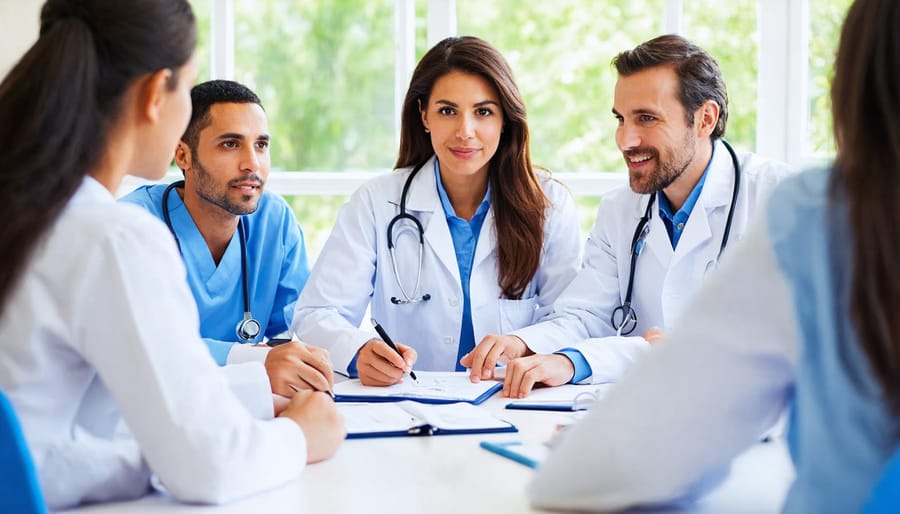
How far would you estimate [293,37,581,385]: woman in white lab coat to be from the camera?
2.33 metres

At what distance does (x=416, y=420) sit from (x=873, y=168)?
0.86 m

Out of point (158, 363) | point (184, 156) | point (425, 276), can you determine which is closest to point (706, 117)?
point (425, 276)

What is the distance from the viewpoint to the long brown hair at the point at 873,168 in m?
0.73

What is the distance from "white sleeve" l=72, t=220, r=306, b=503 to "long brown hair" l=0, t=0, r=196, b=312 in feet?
0.30

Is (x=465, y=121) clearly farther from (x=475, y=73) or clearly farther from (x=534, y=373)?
(x=534, y=373)

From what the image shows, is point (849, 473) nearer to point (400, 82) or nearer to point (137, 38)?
point (137, 38)

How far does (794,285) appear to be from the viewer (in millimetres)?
774

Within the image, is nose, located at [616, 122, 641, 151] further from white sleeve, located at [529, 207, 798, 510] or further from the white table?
white sleeve, located at [529, 207, 798, 510]

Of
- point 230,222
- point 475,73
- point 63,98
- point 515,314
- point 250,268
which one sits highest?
point 475,73

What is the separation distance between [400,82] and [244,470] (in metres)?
2.94

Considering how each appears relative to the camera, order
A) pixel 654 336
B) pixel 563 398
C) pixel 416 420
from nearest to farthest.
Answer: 1. pixel 416 420
2. pixel 563 398
3. pixel 654 336

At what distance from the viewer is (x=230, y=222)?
2.47m

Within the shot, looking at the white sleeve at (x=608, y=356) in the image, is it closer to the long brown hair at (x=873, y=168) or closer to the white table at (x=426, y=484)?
the white table at (x=426, y=484)

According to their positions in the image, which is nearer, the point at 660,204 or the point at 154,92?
the point at 154,92
